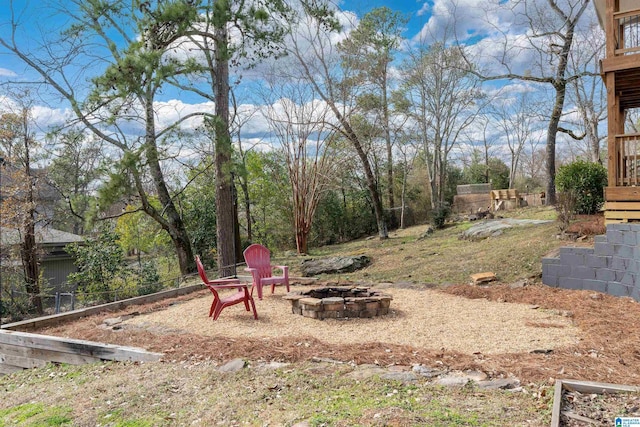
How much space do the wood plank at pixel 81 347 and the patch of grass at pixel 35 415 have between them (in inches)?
31.1

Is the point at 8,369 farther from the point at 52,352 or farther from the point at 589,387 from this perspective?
the point at 589,387

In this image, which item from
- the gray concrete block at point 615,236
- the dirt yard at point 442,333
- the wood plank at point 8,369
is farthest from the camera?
the gray concrete block at point 615,236

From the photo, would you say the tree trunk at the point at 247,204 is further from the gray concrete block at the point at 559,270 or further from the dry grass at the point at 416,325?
the gray concrete block at the point at 559,270

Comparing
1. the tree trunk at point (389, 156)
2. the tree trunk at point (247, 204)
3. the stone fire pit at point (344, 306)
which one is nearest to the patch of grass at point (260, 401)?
the stone fire pit at point (344, 306)

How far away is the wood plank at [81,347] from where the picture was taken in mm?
4047

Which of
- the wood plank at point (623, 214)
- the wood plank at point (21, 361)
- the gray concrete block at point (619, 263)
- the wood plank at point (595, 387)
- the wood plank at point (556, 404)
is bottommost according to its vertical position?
the wood plank at point (21, 361)

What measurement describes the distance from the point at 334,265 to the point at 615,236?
202 inches

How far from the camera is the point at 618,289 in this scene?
5.58m

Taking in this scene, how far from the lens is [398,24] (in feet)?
52.9

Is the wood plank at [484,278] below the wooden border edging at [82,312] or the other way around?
below

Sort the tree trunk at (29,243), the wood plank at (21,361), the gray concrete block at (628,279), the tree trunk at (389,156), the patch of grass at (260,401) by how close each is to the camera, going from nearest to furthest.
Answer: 1. the patch of grass at (260,401)
2. the wood plank at (21,361)
3. the gray concrete block at (628,279)
4. the tree trunk at (29,243)
5. the tree trunk at (389,156)

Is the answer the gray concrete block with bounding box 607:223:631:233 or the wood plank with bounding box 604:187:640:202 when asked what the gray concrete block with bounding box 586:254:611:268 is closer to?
the gray concrete block with bounding box 607:223:631:233

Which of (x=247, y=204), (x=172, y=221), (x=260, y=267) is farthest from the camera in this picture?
(x=247, y=204)

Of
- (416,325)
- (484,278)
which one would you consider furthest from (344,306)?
(484,278)
